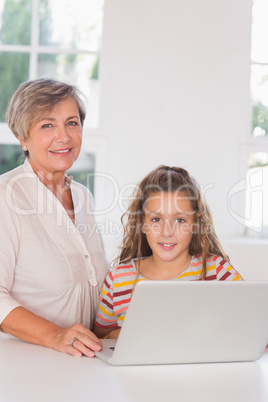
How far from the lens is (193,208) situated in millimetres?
2039

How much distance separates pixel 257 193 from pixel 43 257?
2.31m

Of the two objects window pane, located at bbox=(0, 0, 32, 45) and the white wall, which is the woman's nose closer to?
the white wall

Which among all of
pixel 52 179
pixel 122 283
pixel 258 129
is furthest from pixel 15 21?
pixel 122 283

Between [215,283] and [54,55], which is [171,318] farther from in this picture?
[54,55]

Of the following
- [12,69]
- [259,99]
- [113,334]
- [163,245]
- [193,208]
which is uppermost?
[12,69]

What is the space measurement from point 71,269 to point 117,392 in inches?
27.7

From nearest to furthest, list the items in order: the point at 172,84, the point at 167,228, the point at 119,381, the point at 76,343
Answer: the point at 119,381, the point at 76,343, the point at 167,228, the point at 172,84

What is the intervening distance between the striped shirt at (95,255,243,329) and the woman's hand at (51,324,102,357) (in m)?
0.36

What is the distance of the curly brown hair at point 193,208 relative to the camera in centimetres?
201

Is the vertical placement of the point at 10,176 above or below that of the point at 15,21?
below

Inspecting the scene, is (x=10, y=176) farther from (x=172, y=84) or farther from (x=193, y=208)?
(x=172, y=84)

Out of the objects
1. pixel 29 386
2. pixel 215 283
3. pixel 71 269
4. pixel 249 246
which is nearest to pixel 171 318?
pixel 215 283

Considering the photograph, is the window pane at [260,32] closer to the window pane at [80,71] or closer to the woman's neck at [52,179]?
the window pane at [80,71]

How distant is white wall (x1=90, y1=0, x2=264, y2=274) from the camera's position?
12.0 feet
